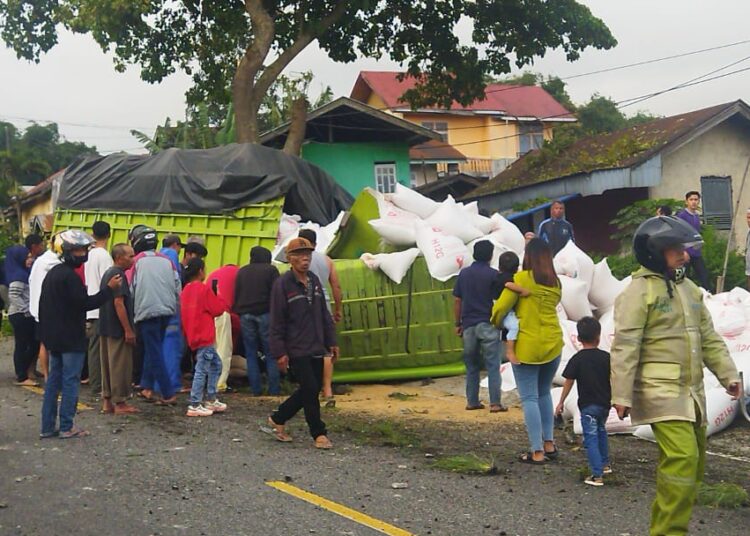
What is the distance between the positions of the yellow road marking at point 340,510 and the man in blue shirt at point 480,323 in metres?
3.77

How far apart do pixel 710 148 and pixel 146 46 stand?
1339 cm

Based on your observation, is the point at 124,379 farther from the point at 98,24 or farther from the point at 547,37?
the point at 547,37

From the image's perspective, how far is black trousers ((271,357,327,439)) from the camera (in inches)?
314

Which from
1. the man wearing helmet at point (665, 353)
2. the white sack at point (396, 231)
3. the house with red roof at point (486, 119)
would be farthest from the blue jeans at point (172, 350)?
the house with red roof at point (486, 119)

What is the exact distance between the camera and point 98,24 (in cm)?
1944

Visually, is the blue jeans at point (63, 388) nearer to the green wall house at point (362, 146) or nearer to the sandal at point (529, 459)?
the sandal at point (529, 459)

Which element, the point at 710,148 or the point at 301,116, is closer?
the point at 301,116

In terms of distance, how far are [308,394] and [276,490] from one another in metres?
1.44

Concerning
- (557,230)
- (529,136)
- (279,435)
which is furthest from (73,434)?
(529,136)

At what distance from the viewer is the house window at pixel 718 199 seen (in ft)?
80.3

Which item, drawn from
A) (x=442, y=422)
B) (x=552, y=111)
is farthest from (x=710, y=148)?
(x=552, y=111)

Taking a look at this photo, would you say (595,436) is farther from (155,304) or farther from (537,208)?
(537,208)

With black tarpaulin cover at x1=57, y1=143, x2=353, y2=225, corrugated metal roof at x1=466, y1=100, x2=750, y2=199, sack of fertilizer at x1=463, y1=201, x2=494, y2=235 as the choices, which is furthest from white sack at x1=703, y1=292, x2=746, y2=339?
corrugated metal roof at x1=466, y1=100, x2=750, y2=199

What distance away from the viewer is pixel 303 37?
21.2m
